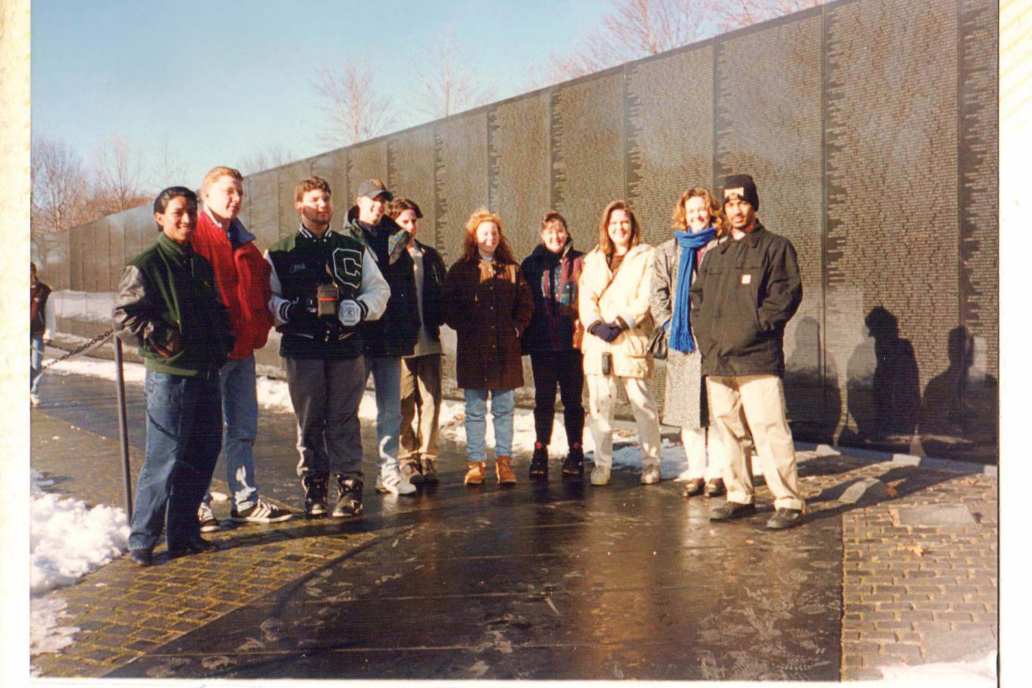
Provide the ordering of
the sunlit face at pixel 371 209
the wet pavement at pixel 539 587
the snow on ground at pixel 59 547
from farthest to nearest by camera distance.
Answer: the sunlit face at pixel 371 209 < the snow on ground at pixel 59 547 < the wet pavement at pixel 539 587

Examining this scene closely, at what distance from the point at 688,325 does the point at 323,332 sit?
6.68 feet

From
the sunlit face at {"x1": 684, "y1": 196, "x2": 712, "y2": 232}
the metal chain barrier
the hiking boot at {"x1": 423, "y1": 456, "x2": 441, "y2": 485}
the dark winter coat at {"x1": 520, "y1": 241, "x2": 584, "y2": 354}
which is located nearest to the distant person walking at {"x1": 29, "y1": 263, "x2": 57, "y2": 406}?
the metal chain barrier

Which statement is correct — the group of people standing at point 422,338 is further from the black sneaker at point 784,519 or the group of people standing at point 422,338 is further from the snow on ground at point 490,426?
the snow on ground at point 490,426

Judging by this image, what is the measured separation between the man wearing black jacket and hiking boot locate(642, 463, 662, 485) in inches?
53.6

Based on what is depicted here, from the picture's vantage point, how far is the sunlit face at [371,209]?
16.8 ft

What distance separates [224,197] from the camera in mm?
4152

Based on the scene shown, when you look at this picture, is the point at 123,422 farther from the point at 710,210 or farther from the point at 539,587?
the point at 710,210

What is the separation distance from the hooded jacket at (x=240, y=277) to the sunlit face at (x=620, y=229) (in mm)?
2033

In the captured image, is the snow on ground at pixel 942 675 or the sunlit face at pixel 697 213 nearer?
the snow on ground at pixel 942 675

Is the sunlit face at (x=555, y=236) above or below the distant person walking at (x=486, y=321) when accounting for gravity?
above

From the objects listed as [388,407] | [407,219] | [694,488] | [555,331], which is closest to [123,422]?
[388,407]

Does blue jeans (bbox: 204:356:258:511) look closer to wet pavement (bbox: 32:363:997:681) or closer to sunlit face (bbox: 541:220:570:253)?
wet pavement (bbox: 32:363:997:681)

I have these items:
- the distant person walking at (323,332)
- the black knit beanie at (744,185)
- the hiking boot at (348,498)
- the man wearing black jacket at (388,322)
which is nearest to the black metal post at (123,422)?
the distant person walking at (323,332)
